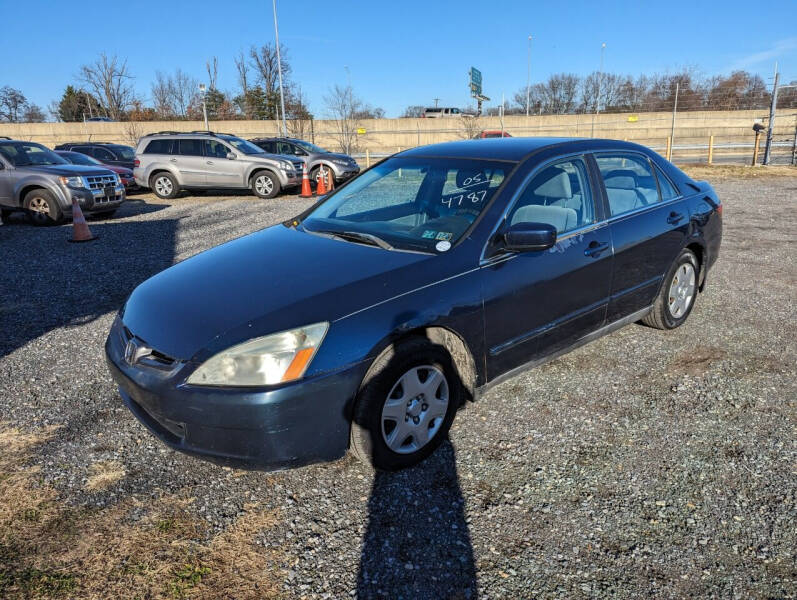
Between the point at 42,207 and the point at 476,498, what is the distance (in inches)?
450

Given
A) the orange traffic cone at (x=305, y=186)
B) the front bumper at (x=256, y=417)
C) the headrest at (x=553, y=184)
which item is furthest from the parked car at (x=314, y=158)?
the front bumper at (x=256, y=417)

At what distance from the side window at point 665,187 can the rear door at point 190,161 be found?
1273cm

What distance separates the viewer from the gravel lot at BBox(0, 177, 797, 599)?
7.39 ft

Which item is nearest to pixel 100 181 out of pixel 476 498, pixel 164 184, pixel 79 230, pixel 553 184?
pixel 79 230

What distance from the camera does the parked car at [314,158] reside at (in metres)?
16.8

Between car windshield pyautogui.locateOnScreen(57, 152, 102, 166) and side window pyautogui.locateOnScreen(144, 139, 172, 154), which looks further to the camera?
side window pyautogui.locateOnScreen(144, 139, 172, 154)

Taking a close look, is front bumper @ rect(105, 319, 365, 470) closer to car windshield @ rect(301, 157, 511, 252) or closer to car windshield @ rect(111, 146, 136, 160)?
car windshield @ rect(301, 157, 511, 252)

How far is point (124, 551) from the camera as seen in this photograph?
7.86ft

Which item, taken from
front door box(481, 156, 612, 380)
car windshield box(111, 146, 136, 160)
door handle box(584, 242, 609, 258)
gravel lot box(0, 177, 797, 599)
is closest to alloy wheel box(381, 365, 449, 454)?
gravel lot box(0, 177, 797, 599)

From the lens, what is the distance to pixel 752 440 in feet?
10.4

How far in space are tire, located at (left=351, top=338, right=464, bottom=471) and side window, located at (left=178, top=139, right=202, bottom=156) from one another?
1370 cm

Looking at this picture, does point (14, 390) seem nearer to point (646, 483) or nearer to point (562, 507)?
point (562, 507)

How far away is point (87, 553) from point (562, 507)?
213cm

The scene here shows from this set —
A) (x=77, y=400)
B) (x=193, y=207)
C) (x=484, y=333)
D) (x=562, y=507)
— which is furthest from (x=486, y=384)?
(x=193, y=207)
